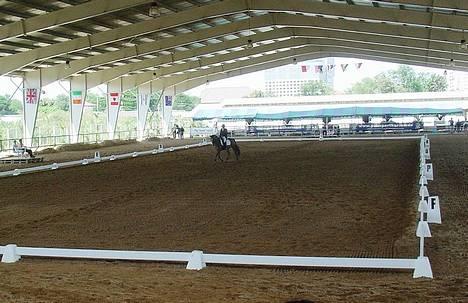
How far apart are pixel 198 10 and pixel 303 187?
1345cm

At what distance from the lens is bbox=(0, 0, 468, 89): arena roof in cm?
2095

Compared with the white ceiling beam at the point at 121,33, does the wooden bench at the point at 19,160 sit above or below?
below

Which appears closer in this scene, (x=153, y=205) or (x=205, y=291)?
(x=205, y=291)

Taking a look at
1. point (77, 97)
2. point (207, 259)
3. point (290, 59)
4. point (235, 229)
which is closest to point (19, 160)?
point (77, 97)

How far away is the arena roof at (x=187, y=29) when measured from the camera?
20953 millimetres

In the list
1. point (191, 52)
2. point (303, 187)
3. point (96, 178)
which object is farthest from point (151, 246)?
point (191, 52)

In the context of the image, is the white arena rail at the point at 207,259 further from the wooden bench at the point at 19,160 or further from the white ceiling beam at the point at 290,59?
the white ceiling beam at the point at 290,59

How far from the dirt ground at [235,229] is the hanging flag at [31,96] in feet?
53.4

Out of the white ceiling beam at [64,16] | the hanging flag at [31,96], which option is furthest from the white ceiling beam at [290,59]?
the white ceiling beam at [64,16]

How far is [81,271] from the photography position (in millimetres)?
5793

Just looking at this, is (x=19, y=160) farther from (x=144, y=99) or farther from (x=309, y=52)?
(x=309, y=52)

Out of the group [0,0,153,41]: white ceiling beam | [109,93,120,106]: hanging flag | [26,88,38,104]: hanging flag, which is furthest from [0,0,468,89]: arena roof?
[109,93,120,106]: hanging flag

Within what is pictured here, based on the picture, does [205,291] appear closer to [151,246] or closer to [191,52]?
[151,246]

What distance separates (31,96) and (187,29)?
977cm
